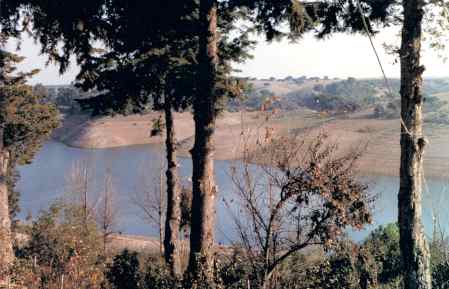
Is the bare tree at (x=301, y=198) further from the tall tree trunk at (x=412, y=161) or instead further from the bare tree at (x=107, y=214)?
the bare tree at (x=107, y=214)

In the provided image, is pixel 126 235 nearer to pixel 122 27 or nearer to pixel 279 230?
pixel 122 27

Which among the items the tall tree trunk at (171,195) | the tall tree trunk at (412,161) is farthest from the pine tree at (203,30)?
the tall tree trunk at (171,195)

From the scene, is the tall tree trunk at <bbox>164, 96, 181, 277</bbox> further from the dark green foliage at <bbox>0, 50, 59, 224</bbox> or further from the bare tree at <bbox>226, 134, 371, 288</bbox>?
the dark green foliage at <bbox>0, 50, 59, 224</bbox>

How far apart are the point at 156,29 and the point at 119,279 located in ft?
13.0

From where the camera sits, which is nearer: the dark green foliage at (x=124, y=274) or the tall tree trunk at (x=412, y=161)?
the tall tree trunk at (x=412, y=161)

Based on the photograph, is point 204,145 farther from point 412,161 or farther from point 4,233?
point 4,233

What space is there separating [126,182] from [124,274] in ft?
96.2

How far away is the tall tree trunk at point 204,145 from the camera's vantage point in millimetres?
5902

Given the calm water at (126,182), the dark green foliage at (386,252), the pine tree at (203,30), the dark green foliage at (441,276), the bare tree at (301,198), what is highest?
the pine tree at (203,30)

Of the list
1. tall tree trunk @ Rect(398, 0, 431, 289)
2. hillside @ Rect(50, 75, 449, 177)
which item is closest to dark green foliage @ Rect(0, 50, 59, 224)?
hillside @ Rect(50, 75, 449, 177)

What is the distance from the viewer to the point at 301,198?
5301 millimetres

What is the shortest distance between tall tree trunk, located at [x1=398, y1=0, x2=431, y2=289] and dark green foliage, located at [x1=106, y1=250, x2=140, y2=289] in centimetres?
347

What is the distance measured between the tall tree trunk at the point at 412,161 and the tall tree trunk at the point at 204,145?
87.1 inches

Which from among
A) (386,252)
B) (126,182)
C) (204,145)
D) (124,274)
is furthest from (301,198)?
(126,182)
